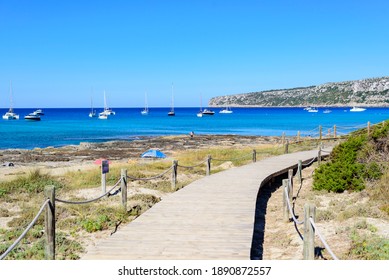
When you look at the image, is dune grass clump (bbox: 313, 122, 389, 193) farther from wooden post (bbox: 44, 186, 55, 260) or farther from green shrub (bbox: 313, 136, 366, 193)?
wooden post (bbox: 44, 186, 55, 260)

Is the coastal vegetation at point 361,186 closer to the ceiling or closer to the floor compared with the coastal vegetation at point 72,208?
closer to the ceiling

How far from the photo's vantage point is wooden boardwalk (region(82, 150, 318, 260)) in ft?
24.0

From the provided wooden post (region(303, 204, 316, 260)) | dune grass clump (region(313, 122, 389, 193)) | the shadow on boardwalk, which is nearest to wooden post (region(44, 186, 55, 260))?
the shadow on boardwalk

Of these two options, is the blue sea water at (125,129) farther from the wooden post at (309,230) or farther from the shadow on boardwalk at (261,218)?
the wooden post at (309,230)

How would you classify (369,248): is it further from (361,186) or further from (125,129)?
(125,129)

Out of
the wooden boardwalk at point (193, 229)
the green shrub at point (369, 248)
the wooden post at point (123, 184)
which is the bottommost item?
the green shrub at point (369, 248)

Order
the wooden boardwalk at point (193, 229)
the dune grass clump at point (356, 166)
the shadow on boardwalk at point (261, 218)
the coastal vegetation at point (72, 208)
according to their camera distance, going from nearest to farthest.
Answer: the wooden boardwalk at point (193, 229) < the shadow on boardwalk at point (261, 218) < the coastal vegetation at point (72, 208) < the dune grass clump at point (356, 166)

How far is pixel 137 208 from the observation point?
1242cm

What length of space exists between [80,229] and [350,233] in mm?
6476

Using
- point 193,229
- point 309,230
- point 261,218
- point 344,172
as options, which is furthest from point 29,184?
point 309,230

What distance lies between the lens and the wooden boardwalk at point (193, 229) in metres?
7.31

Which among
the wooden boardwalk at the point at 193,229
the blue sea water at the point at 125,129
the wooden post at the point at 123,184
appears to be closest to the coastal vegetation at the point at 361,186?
the wooden boardwalk at the point at 193,229
